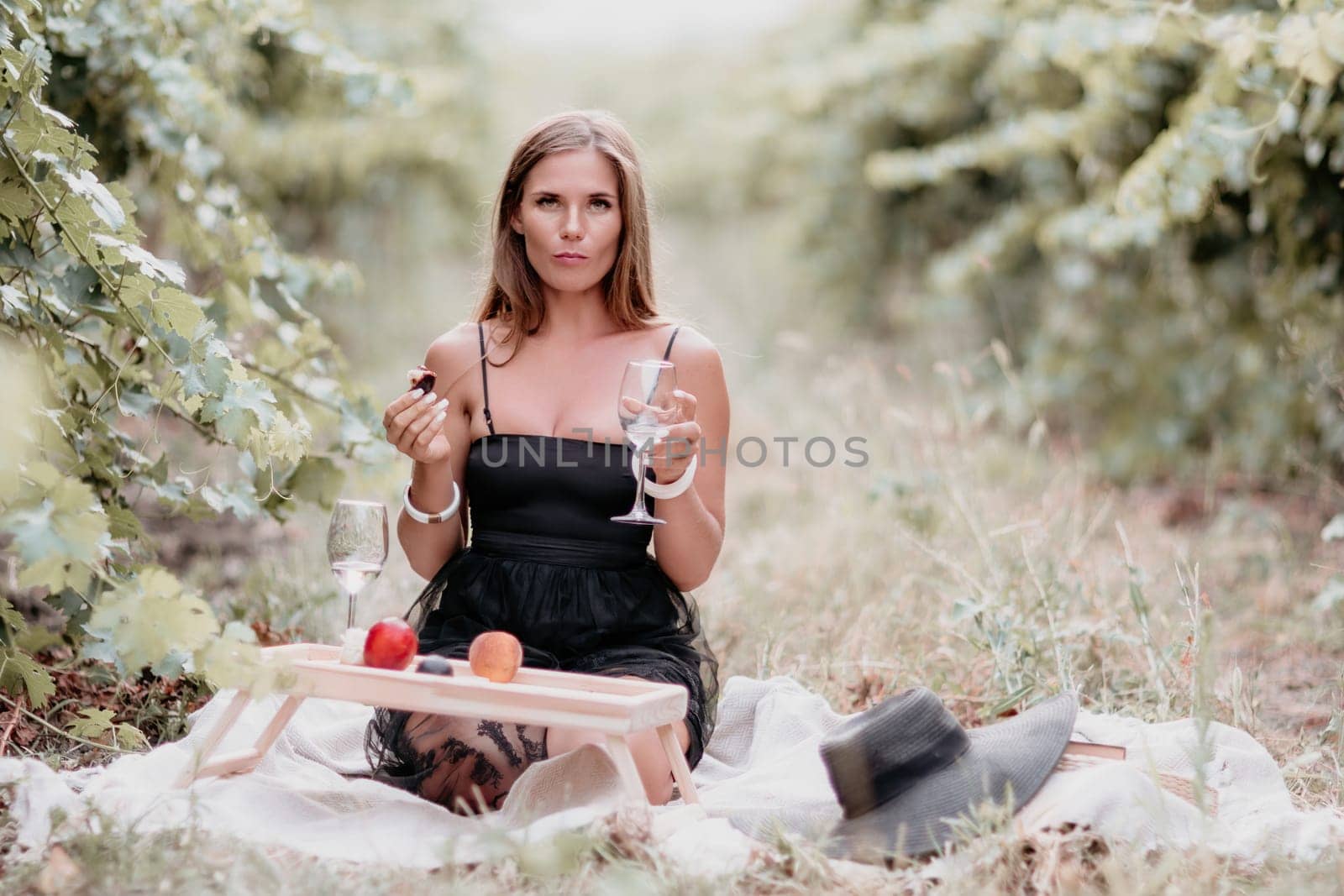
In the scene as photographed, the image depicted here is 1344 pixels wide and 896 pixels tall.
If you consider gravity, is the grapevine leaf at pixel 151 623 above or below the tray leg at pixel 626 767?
above

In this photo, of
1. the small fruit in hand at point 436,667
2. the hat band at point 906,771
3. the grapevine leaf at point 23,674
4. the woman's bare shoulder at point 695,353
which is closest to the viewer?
the small fruit in hand at point 436,667

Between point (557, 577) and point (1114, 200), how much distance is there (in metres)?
3.63

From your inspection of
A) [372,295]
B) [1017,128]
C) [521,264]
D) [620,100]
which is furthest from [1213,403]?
[620,100]

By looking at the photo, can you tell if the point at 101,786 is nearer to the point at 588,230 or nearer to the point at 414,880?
the point at 414,880

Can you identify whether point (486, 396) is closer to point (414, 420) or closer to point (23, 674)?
point (414, 420)

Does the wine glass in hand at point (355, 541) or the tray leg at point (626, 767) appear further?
the wine glass in hand at point (355, 541)

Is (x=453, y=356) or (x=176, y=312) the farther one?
(x=453, y=356)

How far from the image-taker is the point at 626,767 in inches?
102

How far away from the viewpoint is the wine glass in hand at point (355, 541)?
274 cm

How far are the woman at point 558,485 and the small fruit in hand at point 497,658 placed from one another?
406 millimetres

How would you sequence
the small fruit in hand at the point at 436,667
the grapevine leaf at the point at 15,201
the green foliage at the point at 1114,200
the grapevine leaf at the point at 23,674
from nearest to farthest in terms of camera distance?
1. the small fruit in hand at the point at 436,667
2. the grapevine leaf at the point at 15,201
3. the grapevine leaf at the point at 23,674
4. the green foliage at the point at 1114,200

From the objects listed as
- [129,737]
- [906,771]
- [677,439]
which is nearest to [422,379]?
[677,439]

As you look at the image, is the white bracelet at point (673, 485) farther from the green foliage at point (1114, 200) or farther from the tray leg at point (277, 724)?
the green foliage at point (1114, 200)

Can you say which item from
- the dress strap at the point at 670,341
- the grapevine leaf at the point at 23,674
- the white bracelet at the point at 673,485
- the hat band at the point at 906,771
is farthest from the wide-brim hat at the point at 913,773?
the grapevine leaf at the point at 23,674
